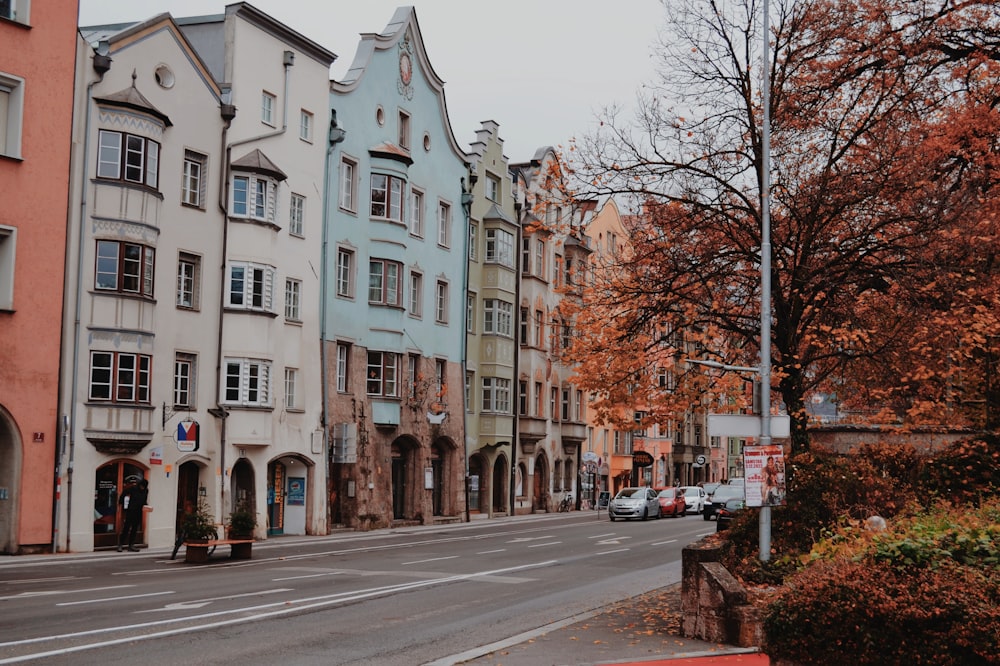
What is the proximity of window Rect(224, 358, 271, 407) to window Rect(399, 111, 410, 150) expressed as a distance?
1344 centimetres

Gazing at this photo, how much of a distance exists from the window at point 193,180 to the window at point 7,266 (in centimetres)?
632

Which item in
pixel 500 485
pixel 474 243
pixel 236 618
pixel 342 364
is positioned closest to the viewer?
pixel 236 618

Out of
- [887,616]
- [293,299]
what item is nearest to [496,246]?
[293,299]

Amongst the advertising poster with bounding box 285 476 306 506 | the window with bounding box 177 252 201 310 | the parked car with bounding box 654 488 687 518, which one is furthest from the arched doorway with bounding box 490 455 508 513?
the window with bounding box 177 252 201 310

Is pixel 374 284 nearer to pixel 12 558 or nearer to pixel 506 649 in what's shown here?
pixel 12 558

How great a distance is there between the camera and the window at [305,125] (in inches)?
1542

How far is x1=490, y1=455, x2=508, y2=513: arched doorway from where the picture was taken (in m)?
54.0

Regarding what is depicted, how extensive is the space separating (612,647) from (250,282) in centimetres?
2519

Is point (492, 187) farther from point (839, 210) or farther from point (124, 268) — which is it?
point (839, 210)

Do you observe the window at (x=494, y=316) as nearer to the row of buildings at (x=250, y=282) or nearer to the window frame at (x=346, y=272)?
the row of buildings at (x=250, y=282)

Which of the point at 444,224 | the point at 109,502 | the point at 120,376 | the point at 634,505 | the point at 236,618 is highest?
the point at 444,224

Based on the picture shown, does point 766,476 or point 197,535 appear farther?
point 197,535

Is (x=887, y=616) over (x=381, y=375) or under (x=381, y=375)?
under

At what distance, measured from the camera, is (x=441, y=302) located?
4853cm
